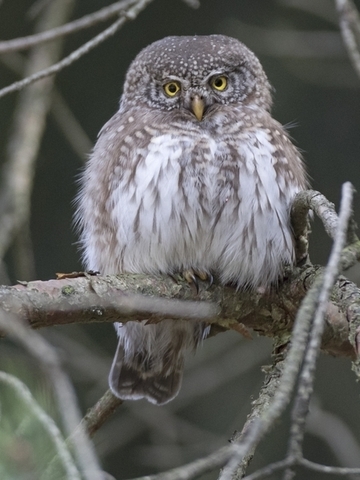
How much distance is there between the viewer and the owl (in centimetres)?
340

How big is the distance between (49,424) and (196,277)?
65.6 inches

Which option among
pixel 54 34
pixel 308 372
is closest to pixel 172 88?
pixel 54 34

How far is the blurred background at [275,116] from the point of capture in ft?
16.7

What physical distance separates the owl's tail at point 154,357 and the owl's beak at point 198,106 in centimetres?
108

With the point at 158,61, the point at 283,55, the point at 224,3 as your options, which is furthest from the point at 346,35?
the point at 224,3

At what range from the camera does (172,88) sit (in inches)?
154

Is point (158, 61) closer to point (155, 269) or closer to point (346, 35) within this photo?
point (155, 269)

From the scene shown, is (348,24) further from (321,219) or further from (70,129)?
(70,129)

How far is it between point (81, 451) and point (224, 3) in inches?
187

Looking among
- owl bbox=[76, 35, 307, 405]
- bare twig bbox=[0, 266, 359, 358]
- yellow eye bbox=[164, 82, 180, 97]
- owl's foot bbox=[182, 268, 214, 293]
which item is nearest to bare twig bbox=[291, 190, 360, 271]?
owl bbox=[76, 35, 307, 405]

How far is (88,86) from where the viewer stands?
5.79 m

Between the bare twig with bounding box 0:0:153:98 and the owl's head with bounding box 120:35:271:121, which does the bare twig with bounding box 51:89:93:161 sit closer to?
the owl's head with bounding box 120:35:271:121

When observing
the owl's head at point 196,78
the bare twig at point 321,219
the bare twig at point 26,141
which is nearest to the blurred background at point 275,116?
the bare twig at point 26,141

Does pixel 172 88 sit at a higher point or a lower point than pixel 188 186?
higher
